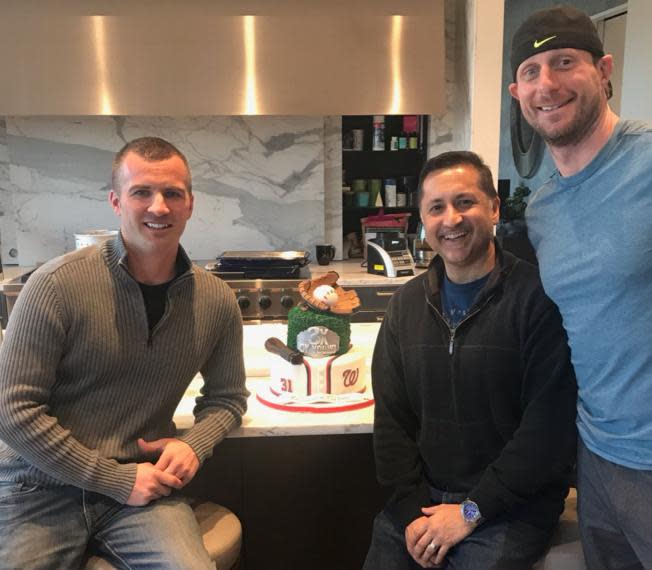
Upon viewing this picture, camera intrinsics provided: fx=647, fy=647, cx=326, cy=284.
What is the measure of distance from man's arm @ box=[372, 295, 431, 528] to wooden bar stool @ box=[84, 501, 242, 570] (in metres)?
0.38

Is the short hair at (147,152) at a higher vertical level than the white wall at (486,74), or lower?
lower

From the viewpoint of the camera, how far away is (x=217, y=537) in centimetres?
148

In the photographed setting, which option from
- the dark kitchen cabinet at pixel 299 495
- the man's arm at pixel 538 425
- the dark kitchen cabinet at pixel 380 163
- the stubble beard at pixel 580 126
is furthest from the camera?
the dark kitchen cabinet at pixel 380 163

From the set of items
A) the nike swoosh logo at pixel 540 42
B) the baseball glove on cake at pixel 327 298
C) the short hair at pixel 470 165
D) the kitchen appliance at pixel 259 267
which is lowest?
the kitchen appliance at pixel 259 267

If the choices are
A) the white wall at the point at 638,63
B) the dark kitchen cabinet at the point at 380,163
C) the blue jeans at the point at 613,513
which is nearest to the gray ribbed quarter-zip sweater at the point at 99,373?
the blue jeans at the point at 613,513

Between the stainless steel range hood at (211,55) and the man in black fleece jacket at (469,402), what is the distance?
2.13 m

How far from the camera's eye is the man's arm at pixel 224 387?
1527 mm

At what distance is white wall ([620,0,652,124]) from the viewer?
3.54 meters

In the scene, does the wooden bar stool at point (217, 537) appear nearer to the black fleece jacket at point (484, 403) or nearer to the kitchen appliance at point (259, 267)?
the black fleece jacket at point (484, 403)

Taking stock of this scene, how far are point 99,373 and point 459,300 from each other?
0.86 m

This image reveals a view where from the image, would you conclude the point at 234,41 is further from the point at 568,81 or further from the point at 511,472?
the point at 511,472

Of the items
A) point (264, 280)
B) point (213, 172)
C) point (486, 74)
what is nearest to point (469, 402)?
point (264, 280)

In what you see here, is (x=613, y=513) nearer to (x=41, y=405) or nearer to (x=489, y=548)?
(x=489, y=548)

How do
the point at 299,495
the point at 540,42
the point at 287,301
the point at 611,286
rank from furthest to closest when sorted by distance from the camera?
the point at 287,301, the point at 299,495, the point at 540,42, the point at 611,286
